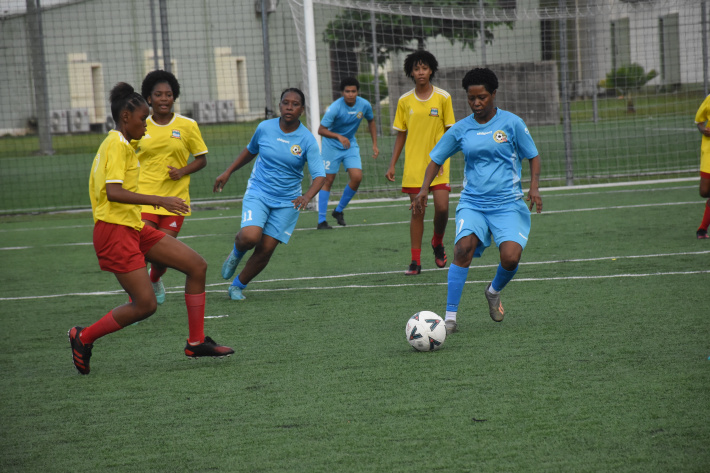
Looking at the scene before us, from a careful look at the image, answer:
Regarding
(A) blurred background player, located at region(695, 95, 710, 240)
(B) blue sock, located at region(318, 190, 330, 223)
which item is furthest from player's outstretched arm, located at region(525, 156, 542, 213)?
(B) blue sock, located at region(318, 190, 330, 223)

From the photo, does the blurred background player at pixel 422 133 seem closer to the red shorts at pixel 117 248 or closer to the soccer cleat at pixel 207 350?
the soccer cleat at pixel 207 350

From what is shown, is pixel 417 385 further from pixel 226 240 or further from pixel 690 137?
pixel 690 137

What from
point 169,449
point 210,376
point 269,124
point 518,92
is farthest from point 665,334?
point 518,92

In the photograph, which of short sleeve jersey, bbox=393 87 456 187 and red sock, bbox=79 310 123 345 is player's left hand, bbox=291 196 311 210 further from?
red sock, bbox=79 310 123 345

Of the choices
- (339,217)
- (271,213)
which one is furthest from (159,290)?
(339,217)

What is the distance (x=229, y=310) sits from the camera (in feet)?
22.8

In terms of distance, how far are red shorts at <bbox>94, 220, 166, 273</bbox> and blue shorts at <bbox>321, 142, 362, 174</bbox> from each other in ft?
23.1

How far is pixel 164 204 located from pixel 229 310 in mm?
2249

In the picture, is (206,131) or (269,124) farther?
(206,131)

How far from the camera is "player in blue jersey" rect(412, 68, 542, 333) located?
5645 mm

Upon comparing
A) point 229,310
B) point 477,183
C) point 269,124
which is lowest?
point 229,310

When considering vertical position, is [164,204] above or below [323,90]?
below

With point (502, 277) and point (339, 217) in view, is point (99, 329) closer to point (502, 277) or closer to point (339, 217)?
point (502, 277)

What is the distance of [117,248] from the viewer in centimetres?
491
